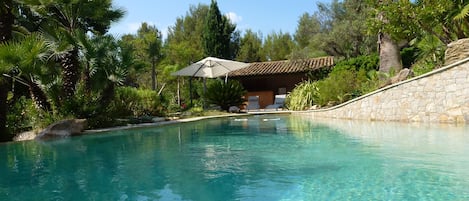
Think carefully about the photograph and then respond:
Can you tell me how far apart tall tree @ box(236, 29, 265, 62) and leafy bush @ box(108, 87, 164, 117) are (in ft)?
74.3

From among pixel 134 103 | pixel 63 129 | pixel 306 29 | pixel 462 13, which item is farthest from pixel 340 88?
pixel 306 29

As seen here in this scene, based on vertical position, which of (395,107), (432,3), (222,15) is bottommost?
(395,107)

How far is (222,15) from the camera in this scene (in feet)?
121

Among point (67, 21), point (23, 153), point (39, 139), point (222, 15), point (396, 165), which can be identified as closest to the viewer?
point (396, 165)

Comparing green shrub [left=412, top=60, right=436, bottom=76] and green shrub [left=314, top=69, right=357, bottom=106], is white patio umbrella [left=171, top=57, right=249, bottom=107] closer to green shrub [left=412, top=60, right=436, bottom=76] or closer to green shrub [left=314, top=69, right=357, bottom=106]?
green shrub [left=314, top=69, right=357, bottom=106]

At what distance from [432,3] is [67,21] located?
1300 centimetres

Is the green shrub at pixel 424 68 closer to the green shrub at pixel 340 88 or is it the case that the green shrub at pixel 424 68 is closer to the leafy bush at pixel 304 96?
the green shrub at pixel 340 88

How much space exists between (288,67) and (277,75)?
1086 millimetres

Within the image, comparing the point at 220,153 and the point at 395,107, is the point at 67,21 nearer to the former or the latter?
the point at 220,153

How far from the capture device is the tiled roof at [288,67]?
86.4 ft

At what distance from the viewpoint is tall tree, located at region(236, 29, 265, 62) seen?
4044 centimetres

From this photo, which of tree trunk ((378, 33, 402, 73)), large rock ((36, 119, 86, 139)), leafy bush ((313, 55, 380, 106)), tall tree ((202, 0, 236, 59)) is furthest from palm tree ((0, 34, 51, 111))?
tall tree ((202, 0, 236, 59))

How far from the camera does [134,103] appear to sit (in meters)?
16.7

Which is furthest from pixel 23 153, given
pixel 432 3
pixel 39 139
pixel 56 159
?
pixel 432 3
